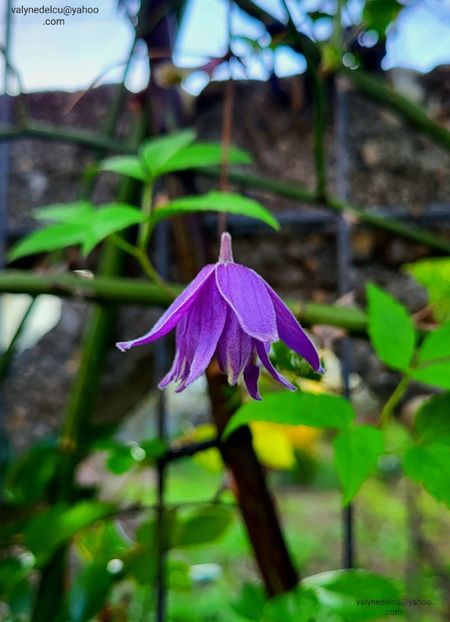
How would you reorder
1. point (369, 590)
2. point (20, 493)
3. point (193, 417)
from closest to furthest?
point (369, 590)
point (20, 493)
point (193, 417)

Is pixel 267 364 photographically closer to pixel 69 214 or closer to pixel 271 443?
pixel 69 214

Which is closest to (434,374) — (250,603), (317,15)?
(250,603)

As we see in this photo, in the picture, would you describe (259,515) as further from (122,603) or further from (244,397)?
(122,603)

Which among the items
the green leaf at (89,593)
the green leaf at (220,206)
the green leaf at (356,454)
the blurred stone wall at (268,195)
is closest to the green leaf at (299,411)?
the green leaf at (356,454)

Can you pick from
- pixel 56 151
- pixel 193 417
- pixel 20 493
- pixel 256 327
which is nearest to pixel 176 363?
pixel 256 327

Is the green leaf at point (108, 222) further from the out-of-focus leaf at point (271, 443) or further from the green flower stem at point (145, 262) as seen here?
the out-of-focus leaf at point (271, 443)
